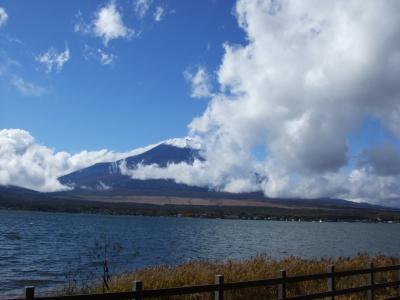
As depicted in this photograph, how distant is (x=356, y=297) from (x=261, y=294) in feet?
10.9

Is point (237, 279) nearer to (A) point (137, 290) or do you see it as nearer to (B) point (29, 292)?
(A) point (137, 290)

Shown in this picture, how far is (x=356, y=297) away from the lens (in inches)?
714

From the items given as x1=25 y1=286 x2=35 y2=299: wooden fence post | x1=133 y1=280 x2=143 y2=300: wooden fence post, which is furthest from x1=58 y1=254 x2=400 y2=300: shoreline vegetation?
x1=25 y1=286 x2=35 y2=299: wooden fence post

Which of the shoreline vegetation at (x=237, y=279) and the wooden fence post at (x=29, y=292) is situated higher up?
the wooden fence post at (x=29, y=292)

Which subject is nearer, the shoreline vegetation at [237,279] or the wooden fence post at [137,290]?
the wooden fence post at [137,290]

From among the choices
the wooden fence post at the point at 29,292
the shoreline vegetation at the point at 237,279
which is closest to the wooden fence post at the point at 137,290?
the wooden fence post at the point at 29,292

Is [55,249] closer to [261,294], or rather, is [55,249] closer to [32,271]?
[32,271]

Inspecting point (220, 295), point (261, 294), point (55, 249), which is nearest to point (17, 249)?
point (55, 249)

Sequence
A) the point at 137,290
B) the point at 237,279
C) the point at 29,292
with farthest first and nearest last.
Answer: the point at 237,279, the point at 137,290, the point at 29,292

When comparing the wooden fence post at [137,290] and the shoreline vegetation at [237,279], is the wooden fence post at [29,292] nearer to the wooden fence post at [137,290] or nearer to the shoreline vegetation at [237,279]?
the wooden fence post at [137,290]

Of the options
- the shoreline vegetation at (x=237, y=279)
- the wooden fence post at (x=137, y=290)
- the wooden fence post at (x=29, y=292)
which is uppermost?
the wooden fence post at (x=29, y=292)

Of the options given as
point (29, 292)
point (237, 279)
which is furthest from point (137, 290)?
point (237, 279)

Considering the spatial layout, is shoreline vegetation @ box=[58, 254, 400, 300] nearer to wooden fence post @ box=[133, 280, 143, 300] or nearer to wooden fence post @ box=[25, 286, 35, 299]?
wooden fence post @ box=[133, 280, 143, 300]

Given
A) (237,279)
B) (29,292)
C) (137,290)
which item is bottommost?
(237,279)
